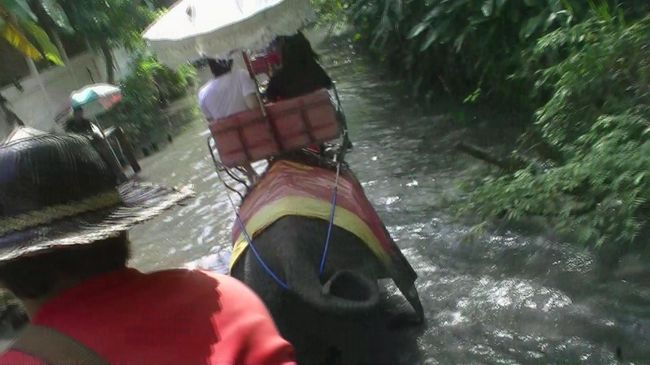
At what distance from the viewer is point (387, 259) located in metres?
4.54

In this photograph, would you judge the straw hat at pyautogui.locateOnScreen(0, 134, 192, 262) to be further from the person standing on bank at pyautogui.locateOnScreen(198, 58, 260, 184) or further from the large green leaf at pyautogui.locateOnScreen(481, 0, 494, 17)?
the large green leaf at pyautogui.locateOnScreen(481, 0, 494, 17)

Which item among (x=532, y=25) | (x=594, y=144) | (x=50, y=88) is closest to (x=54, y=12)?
(x=50, y=88)

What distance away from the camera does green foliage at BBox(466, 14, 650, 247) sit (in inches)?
189

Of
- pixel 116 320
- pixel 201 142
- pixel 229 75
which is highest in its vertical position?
pixel 116 320

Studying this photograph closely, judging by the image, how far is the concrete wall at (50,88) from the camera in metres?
13.2

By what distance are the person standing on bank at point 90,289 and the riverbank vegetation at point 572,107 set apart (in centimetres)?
361

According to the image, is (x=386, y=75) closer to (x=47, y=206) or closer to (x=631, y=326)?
(x=631, y=326)

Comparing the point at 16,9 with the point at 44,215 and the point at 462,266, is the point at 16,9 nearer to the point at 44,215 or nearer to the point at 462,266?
the point at 462,266

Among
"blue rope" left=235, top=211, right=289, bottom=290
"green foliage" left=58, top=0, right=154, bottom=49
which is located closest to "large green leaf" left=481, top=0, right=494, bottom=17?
"blue rope" left=235, top=211, right=289, bottom=290

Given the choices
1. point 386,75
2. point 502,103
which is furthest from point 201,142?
point 502,103

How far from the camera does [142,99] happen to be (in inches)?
614

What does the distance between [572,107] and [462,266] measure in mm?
1470

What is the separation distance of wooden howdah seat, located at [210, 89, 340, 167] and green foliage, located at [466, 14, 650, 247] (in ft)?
4.77

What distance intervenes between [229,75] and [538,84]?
259 cm
